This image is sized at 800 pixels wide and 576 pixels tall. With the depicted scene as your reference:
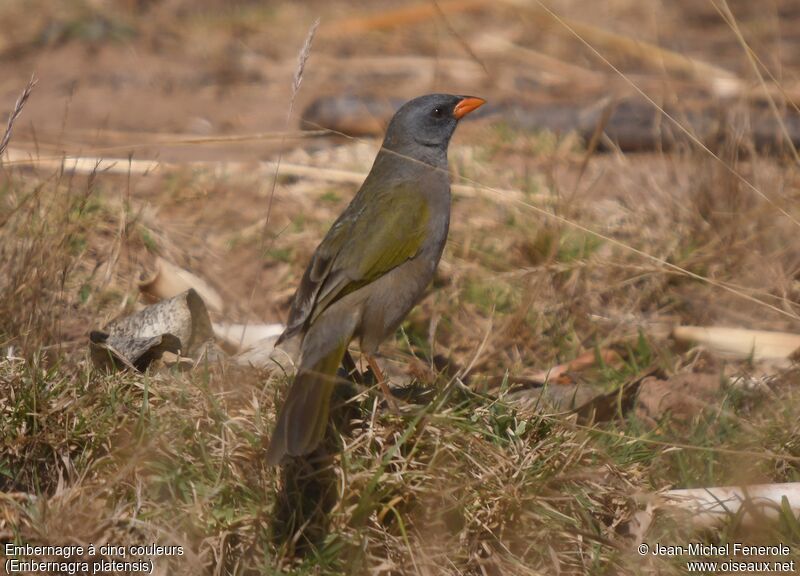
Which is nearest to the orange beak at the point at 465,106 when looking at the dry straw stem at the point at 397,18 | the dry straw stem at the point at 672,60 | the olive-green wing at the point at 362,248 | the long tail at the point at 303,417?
the olive-green wing at the point at 362,248

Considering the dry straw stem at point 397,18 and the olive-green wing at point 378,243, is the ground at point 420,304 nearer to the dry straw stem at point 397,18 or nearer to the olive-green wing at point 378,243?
the dry straw stem at point 397,18

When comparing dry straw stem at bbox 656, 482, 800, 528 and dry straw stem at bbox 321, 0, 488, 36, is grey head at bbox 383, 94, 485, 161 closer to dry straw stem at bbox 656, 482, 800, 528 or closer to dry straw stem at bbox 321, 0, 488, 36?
dry straw stem at bbox 656, 482, 800, 528

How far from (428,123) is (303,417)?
1.87 m

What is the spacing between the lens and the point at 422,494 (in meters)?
2.98

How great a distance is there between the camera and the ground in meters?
2.95

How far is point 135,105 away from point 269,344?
12.7 feet

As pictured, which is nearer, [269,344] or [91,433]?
[91,433]

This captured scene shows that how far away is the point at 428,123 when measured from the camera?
433 centimetres

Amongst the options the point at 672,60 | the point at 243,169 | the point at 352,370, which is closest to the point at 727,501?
the point at 352,370

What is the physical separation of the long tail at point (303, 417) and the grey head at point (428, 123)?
1549 millimetres

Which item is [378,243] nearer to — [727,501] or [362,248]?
[362,248]

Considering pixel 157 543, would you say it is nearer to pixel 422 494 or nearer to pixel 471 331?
pixel 422 494

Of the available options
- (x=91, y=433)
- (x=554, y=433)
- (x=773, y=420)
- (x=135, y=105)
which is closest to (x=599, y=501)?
(x=554, y=433)

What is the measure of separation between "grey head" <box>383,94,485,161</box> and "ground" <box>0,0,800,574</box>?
0.89 feet
